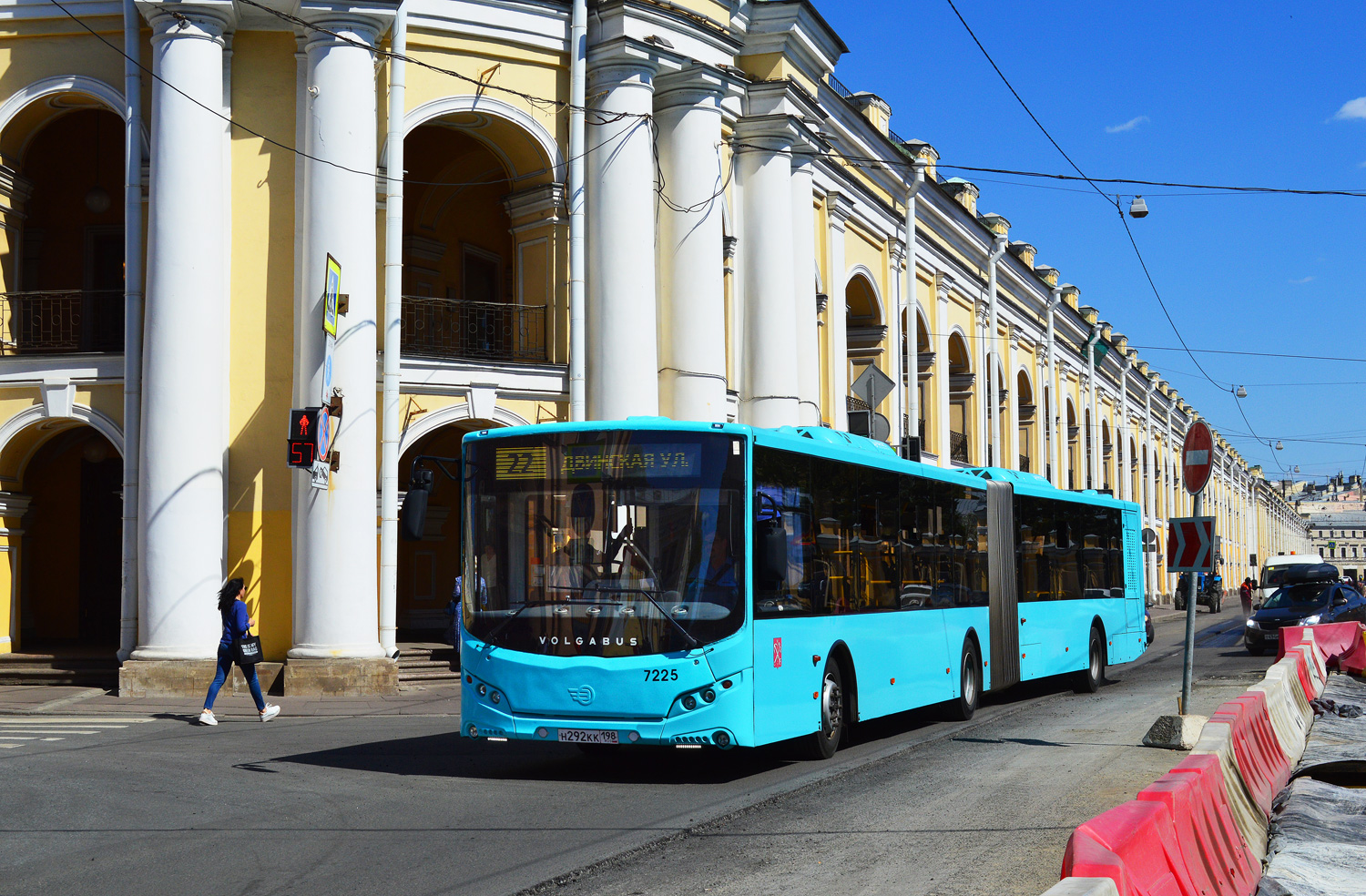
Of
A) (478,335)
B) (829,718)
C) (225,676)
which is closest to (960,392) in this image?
(478,335)

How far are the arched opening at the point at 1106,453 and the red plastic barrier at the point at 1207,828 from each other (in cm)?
5898

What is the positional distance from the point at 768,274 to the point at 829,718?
1458 centimetres

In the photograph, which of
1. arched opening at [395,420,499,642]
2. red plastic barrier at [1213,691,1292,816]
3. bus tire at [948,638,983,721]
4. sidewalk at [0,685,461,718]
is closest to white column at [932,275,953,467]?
arched opening at [395,420,499,642]

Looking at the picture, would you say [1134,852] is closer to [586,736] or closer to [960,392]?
[586,736]

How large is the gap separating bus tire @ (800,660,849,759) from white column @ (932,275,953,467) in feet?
83.5

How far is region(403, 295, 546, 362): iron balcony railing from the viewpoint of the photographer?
2283 centimetres

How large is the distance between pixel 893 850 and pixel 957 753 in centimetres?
474

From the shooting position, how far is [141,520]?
19250mm

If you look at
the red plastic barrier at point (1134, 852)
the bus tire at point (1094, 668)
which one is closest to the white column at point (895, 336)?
the bus tire at point (1094, 668)

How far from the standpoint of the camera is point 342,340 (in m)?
19.5

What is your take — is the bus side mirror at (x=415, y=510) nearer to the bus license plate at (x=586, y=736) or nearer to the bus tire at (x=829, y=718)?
the bus license plate at (x=586, y=736)

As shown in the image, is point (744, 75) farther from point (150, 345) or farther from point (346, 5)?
point (150, 345)

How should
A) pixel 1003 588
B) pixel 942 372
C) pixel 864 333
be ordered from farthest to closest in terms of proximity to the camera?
pixel 942 372 < pixel 864 333 < pixel 1003 588

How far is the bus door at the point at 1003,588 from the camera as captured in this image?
56.5 ft
